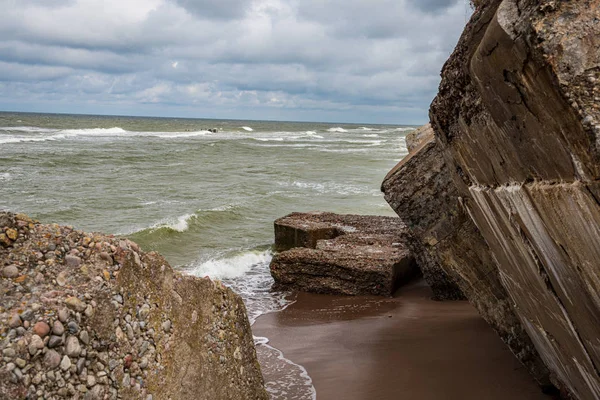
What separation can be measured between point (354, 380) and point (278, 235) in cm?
670

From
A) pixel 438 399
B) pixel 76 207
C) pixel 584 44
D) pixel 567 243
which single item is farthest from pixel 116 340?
pixel 76 207

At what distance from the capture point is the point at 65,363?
2871 millimetres

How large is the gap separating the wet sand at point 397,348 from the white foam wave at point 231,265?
248 centimetres

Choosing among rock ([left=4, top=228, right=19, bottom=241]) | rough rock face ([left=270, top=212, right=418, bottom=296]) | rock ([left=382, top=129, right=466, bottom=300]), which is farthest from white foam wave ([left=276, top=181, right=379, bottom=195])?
rock ([left=4, top=228, right=19, bottom=241])

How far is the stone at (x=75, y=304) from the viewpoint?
296 cm

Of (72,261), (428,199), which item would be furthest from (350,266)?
(72,261)

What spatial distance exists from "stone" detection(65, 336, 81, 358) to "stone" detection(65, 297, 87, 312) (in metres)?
0.15

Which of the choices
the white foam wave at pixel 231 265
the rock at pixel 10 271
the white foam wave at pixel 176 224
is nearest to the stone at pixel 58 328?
the rock at pixel 10 271

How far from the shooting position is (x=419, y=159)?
20.5 ft

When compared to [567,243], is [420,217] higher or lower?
lower

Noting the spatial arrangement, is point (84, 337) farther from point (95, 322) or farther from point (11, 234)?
point (11, 234)

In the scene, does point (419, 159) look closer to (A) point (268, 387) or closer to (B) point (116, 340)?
(A) point (268, 387)

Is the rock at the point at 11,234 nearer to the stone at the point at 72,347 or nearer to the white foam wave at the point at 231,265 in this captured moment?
the stone at the point at 72,347

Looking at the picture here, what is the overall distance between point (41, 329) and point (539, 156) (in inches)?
97.7
